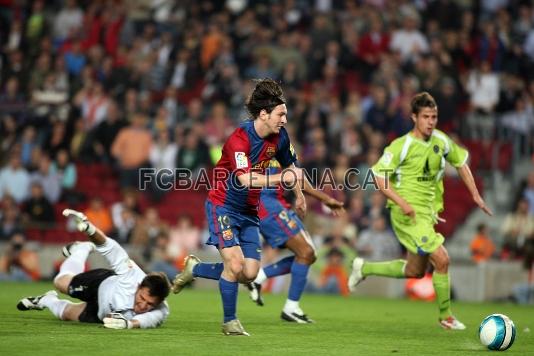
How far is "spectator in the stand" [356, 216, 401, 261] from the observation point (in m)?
18.1

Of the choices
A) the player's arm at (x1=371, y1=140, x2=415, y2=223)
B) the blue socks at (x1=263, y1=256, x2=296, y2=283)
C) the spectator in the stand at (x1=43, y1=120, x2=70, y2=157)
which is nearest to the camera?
the player's arm at (x1=371, y1=140, x2=415, y2=223)

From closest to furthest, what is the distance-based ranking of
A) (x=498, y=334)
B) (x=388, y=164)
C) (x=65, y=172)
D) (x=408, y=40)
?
(x=498, y=334)
(x=388, y=164)
(x=65, y=172)
(x=408, y=40)

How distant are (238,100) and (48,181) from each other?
426 cm

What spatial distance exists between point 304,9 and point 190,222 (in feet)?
22.0

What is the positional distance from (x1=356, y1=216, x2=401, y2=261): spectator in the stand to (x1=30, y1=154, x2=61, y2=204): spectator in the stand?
243 inches

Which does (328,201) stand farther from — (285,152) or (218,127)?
(218,127)

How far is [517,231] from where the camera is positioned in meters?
18.4

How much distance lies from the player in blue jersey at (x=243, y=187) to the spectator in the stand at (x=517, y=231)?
30.5ft

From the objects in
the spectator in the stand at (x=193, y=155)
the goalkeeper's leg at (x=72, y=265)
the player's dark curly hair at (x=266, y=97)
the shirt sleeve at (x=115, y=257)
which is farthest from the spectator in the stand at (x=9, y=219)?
the player's dark curly hair at (x=266, y=97)

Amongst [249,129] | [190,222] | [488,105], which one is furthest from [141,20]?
[249,129]

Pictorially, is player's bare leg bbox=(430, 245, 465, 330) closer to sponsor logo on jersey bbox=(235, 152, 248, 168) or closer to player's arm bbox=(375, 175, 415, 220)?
player's arm bbox=(375, 175, 415, 220)

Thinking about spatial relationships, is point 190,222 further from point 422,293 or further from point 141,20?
point 141,20

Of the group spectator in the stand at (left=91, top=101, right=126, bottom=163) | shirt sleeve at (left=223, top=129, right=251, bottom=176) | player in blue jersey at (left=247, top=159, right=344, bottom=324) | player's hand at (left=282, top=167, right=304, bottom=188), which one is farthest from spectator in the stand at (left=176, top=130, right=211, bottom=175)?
player's hand at (left=282, top=167, right=304, bottom=188)

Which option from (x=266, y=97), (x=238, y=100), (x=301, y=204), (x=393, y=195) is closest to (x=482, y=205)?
(x=393, y=195)
